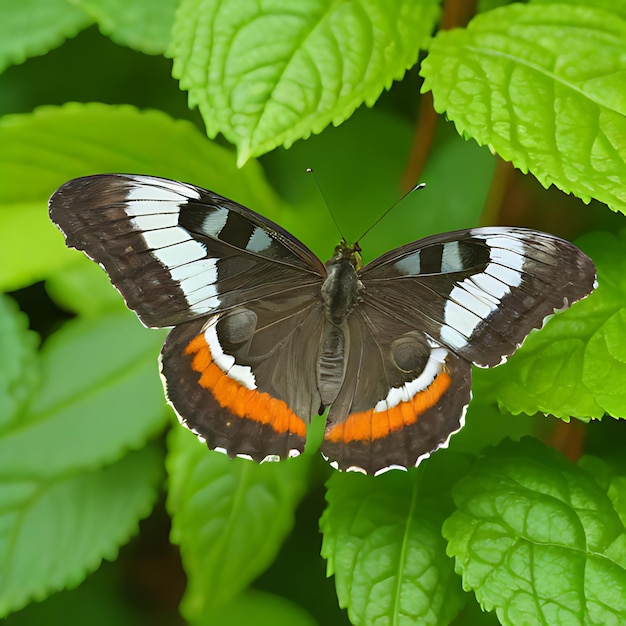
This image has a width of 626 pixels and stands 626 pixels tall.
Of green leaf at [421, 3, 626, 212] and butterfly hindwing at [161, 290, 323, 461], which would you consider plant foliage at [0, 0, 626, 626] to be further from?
butterfly hindwing at [161, 290, 323, 461]

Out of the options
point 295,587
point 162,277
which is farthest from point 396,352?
point 295,587

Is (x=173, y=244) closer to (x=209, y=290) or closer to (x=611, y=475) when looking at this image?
(x=209, y=290)

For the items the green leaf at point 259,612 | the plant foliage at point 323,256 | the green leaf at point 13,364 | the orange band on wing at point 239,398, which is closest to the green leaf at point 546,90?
the plant foliage at point 323,256

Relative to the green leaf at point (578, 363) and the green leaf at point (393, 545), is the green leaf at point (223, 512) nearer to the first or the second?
the green leaf at point (393, 545)

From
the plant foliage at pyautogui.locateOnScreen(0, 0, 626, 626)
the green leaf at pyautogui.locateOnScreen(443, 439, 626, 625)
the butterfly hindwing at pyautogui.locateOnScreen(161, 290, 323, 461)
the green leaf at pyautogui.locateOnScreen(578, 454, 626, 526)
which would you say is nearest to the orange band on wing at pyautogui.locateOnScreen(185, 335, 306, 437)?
the butterfly hindwing at pyautogui.locateOnScreen(161, 290, 323, 461)

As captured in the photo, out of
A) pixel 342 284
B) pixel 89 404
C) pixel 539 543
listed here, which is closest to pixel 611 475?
pixel 539 543

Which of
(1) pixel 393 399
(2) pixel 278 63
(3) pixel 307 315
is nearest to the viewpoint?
(2) pixel 278 63
